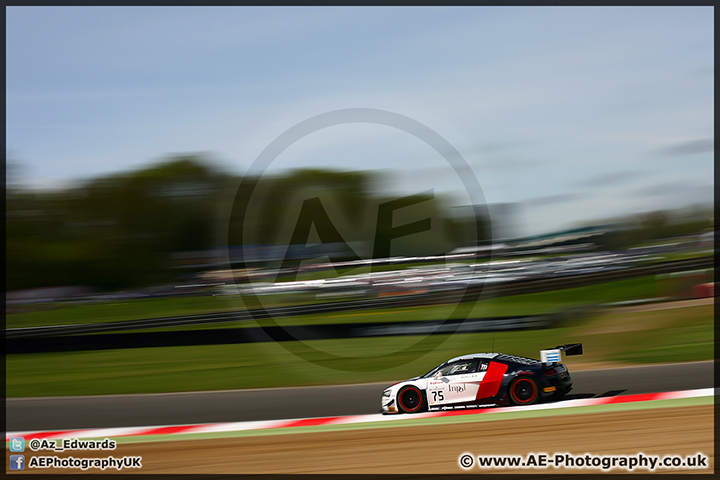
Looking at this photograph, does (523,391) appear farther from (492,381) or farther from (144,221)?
(144,221)

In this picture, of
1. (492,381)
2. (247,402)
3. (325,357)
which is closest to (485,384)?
(492,381)

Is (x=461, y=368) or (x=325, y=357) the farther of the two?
(x=325, y=357)

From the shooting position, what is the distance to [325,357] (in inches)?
482

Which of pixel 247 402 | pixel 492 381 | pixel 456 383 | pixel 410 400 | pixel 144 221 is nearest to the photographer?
pixel 492 381

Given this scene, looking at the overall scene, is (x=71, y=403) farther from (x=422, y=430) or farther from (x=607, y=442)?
(x=607, y=442)

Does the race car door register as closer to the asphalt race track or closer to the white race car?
the white race car

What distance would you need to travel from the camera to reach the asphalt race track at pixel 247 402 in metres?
7.38

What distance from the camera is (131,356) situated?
13.2 m

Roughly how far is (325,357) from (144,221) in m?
10.1

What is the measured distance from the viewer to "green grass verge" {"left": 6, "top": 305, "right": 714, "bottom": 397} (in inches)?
412

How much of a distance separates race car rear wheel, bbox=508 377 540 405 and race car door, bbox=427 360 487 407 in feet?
1.25

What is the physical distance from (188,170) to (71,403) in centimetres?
1127

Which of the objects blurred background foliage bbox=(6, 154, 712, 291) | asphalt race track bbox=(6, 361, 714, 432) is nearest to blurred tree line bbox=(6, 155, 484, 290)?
blurred background foliage bbox=(6, 154, 712, 291)

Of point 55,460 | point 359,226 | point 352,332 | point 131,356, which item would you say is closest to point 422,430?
point 55,460
